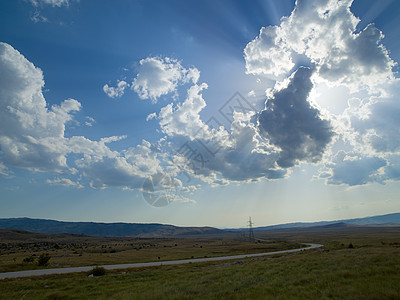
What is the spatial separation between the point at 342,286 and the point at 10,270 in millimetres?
40951

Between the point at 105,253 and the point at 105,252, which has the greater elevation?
the point at 105,253

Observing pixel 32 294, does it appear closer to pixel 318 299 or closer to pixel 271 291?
pixel 271 291

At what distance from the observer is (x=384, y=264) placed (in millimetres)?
19641

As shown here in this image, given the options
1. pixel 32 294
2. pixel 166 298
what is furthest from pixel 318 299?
pixel 32 294

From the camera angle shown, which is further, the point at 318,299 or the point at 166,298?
the point at 166,298

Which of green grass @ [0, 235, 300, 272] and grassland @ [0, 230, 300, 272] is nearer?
green grass @ [0, 235, 300, 272]

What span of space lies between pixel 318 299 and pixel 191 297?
7281 millimetres

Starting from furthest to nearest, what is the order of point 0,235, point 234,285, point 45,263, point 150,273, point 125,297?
point 0,235, point 45,263, point 150,273, point 234,285, point 125,297

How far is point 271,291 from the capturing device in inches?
557

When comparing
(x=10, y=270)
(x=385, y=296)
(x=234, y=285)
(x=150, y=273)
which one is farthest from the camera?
(x=10, y=270)

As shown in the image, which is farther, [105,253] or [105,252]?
[105,252]

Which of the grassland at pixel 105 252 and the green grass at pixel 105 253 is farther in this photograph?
the grassland at pixel 105 252

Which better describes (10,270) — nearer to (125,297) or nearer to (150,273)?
(150,273)

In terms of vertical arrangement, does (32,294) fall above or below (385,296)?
below
